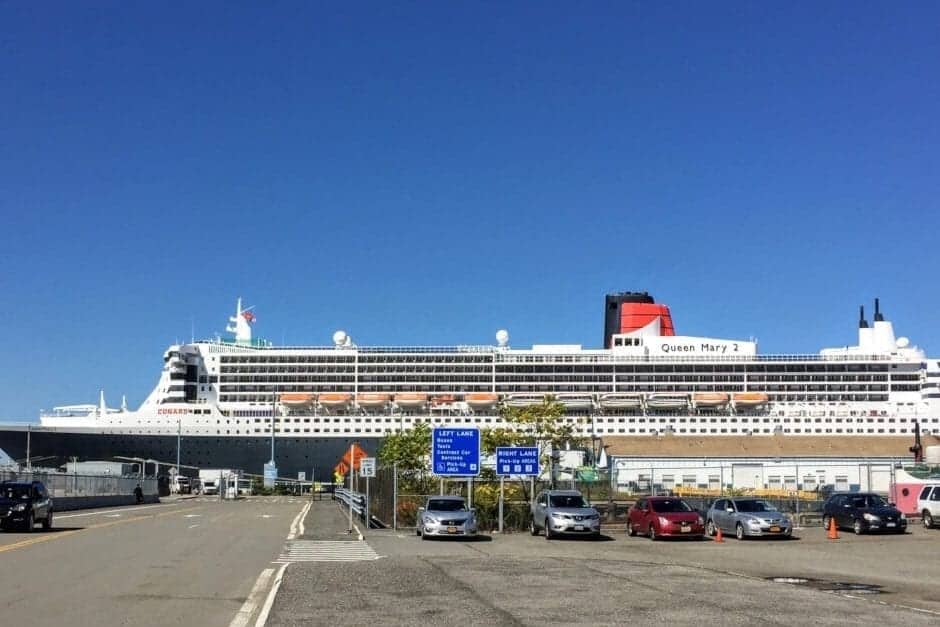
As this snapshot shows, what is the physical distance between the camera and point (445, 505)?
2981 centimetres

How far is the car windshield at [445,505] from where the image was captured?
29.4 metres

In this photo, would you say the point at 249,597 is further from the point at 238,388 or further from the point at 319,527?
the point at 238,388

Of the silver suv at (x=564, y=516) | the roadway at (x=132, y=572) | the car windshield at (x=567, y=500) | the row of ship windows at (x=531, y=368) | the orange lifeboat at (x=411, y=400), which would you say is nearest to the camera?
the roadway at (x=132, y=572)

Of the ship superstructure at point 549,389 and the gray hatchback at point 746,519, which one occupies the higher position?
the ship superstructure at point 549,389

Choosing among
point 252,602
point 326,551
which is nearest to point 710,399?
point 326,551

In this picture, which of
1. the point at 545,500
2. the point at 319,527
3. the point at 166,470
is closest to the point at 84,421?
the point at 166,470

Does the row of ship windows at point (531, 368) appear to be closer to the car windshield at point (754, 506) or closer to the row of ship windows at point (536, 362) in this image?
the row of ship windows at point (536, 362)

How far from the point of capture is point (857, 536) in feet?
102

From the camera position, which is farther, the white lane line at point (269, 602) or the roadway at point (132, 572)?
the roadway at point (132, 572)

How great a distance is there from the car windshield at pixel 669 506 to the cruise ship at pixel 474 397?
2252 inches

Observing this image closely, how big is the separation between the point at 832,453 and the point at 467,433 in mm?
61033

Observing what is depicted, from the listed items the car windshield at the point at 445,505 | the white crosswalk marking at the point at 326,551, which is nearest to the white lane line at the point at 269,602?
the white crosswalk marking at the point at 326,551

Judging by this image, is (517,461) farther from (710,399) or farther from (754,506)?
(710,399)

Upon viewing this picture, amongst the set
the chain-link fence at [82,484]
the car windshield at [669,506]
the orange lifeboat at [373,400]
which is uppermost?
the orange lifeboat at [373,400]
